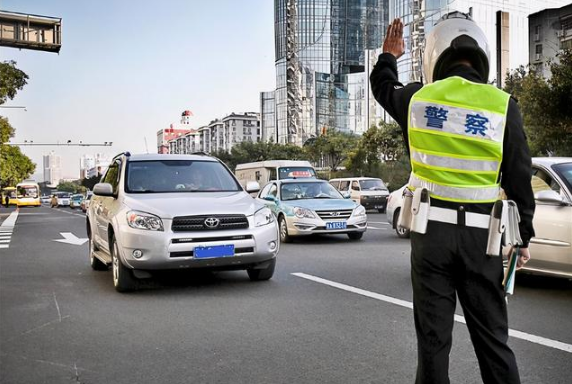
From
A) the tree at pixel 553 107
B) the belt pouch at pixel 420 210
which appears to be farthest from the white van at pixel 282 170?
the belt pouch at pixel 420 210

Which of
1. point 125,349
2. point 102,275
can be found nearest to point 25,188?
point 102,275

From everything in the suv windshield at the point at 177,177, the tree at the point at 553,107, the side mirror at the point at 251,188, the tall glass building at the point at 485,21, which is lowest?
the side mirror at the point at 251,188

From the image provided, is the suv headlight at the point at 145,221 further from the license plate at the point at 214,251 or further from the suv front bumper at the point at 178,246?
the license plate at the point at 214,251

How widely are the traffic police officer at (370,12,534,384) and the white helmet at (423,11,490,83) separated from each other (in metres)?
0.12

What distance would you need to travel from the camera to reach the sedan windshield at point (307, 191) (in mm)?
13812

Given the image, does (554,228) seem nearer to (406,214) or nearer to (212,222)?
(212,222)

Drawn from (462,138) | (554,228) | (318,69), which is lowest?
(554,228)

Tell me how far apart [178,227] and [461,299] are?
4709mm

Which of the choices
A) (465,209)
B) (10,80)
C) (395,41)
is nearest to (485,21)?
(10,80)

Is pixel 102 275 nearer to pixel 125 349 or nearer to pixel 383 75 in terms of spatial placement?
pixel 125 349

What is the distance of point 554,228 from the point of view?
661cm

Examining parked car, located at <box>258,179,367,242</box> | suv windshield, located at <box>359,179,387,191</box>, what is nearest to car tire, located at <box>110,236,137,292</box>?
parked car, located at <box>258,179,367,242</box>

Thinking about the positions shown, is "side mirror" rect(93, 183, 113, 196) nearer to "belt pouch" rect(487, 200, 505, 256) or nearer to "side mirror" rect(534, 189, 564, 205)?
"side mirror" rect(534, 189, 564, 205)

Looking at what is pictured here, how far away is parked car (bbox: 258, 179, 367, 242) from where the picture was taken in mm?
12648
